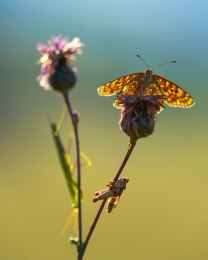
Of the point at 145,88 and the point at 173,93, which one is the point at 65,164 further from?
the point at 173,93

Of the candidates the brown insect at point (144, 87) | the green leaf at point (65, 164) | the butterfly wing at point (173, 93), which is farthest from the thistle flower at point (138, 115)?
the green leaf at point (65, 164)

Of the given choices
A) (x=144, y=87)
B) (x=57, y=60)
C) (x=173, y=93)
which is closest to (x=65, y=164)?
(x=57, y=60)

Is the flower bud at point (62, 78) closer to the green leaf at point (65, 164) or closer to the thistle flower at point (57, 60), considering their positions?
the thistle flower at point (57, 60)

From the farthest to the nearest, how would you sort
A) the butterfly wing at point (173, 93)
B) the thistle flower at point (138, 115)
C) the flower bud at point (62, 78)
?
the butterfly wing at point (173, 93) < the thistle flower at point (138, 115) < the flower bud at point (62, 78)

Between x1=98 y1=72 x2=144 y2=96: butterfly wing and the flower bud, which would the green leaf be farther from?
x1=98 y1=72 x2=144 y2=96: butterfly wing

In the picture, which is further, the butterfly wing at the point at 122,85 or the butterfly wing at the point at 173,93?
the butterfly wing at the point at 173,93

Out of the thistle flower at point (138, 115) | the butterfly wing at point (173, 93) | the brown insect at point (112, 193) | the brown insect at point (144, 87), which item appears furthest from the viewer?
the butterfly wing at point (173, 93)

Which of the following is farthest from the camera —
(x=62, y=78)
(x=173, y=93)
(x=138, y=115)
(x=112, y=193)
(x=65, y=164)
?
(x=173, y=93)
